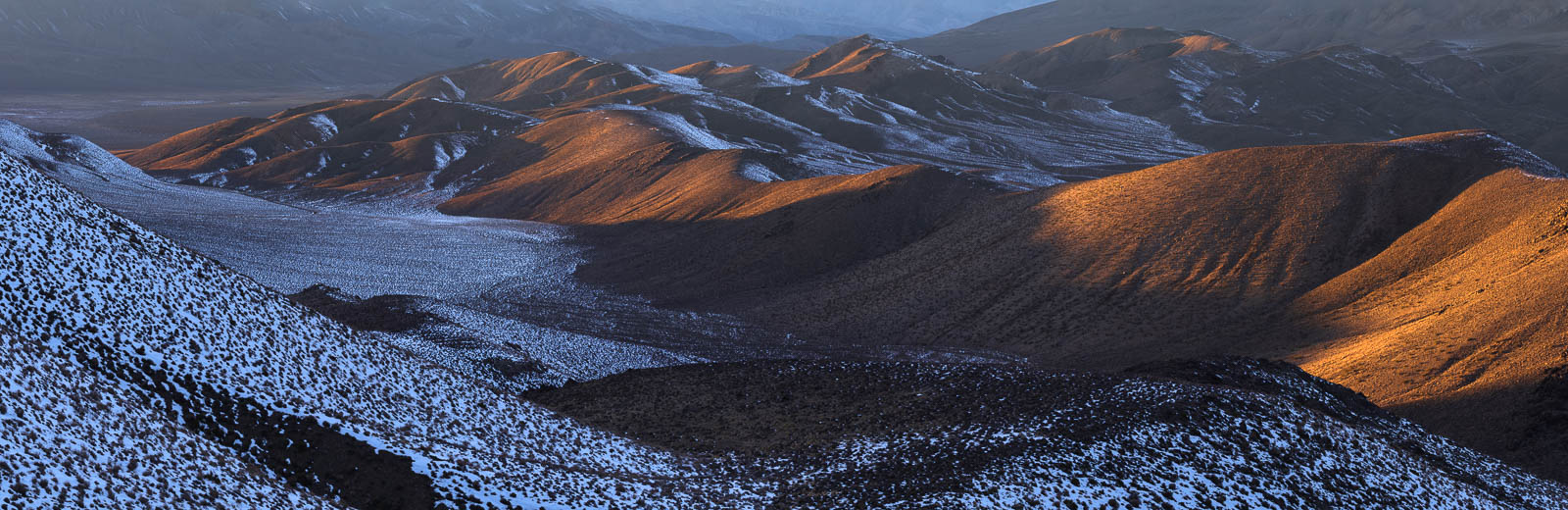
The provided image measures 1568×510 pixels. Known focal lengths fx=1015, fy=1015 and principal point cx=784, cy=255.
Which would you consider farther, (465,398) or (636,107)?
(636,107)

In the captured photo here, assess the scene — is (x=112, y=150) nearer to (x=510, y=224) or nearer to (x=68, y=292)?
(x=510, y=224)

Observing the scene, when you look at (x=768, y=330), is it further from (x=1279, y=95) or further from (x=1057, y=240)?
(x=1279, y=95)

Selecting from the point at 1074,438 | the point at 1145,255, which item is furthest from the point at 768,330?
the point at 1074,438

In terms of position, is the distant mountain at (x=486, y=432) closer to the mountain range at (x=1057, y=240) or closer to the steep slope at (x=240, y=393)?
the steep slope at (x=240, y=393)

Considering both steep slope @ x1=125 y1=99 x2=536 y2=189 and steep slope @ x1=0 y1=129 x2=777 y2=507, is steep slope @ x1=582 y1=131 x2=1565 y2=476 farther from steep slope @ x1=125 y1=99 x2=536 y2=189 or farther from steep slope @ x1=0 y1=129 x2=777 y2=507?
steep slope @ x1=125 y1=99 x2=536 y2=189

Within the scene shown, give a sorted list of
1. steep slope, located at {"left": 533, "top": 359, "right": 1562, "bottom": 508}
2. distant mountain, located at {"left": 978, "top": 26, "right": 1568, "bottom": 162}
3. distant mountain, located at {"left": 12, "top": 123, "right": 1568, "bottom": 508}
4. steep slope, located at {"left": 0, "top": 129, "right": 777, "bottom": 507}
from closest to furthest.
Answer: distant mountain, located at {"left": 12, "top": 123, "right": 1568, "bottom": 508} → steep slope, located at {"left": 0, "top": 129, "right": 777, "bottom": 507} → steep slope, located at {"left": 533, "top": 359, "right": 1562, "bottom": 508} → distant mountain, located at {"left": 978, "top": 26, "right": 1568, "bottom": 162}

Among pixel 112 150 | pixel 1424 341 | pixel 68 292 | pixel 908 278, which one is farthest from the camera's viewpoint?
pixel 112 150

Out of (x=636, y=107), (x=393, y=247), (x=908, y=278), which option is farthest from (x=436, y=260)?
(x=636, y=107)

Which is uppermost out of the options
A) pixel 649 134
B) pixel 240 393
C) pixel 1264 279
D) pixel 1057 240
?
pixel 649 134

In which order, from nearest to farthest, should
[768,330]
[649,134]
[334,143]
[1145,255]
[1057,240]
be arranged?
[768,330], [1145,255], [1057,240], [649,134], [334,143]

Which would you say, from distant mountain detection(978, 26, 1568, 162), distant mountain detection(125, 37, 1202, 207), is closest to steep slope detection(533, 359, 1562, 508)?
distant mountain detection(125, 37, 1202, 207)

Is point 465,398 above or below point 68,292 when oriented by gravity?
below
